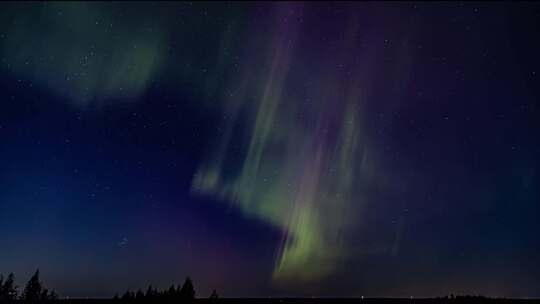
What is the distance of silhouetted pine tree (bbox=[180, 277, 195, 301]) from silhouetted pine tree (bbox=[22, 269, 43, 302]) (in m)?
44.3

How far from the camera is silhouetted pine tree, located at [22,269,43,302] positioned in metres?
114

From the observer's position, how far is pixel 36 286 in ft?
387

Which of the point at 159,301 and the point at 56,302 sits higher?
the point at 159,301

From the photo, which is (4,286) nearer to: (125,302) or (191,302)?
(125,302)

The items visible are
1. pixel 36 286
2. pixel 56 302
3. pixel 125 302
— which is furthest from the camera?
pixel 56 302

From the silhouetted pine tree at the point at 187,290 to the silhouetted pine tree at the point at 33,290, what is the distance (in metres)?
44.3

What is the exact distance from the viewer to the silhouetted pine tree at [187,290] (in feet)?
394

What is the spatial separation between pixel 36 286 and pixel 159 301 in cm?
4209

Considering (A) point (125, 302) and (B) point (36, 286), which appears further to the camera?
(B) point (36, 286)

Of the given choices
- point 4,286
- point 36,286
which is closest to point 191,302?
point 36,286

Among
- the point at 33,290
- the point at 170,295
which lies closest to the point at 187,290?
the point at 170,295

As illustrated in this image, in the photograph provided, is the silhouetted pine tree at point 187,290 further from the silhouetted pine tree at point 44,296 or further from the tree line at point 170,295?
the silhouetted pine tree at point 44,296

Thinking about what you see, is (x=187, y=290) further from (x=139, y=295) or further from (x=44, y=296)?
(x=44, y=296)

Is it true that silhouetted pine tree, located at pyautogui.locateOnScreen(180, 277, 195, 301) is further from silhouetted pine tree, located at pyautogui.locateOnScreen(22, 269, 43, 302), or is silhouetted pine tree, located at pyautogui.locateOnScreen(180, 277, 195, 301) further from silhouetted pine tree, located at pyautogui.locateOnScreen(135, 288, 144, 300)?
silhouetted pine tree, located at pyautogui.locateOnScreen(22, 269, 43, 302)
